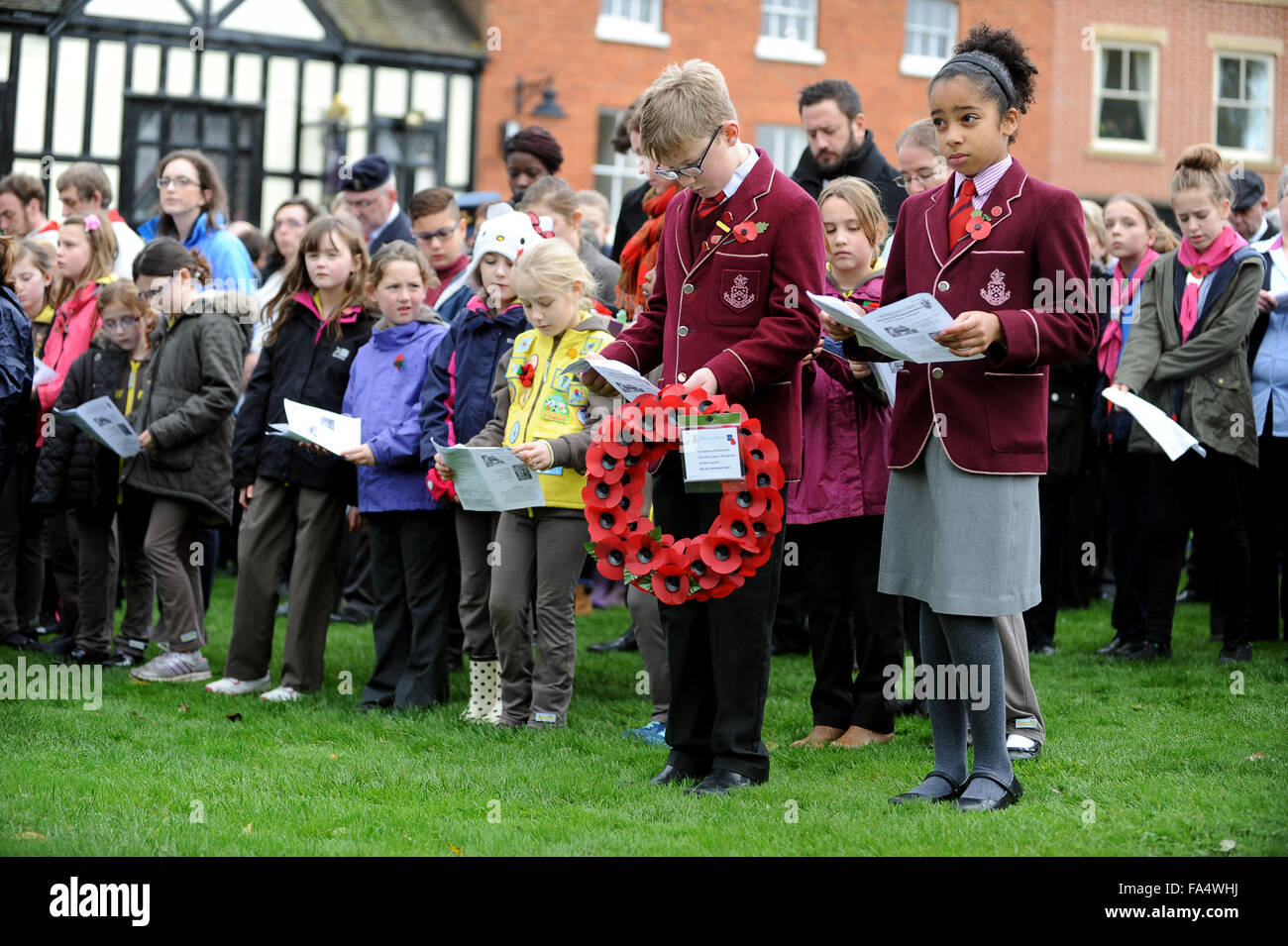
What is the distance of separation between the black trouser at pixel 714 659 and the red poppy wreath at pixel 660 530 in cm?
15

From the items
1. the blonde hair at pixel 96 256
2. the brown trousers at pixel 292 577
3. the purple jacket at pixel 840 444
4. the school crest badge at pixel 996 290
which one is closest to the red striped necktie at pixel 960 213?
the school crest badge at pixel 996 290

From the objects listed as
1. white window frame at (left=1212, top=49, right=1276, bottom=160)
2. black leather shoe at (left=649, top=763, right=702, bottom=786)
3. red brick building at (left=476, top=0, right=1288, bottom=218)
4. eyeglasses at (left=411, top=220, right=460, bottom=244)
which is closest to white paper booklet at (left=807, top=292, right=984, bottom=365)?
black leather shoe at (left=649, top=763, right=702, bottom=786)

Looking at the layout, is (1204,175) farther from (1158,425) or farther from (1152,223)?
(1158,425)

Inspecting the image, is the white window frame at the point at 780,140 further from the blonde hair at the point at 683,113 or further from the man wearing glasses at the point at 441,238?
the blonde hair at the point at 683,113

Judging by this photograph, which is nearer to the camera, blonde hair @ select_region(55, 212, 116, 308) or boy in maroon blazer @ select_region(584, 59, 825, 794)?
boy in maroon blazer @ select_region(584, 59, 825, 794)

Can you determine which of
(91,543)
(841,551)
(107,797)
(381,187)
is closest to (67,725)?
(107,797)

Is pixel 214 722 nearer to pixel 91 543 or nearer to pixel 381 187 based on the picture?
pixel 91 543

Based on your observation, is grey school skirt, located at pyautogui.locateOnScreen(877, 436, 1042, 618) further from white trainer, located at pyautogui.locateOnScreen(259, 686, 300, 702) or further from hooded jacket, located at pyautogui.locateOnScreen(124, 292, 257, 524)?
hooded jacket, located at pyautogui.locateOnScreen(124, 292, 257, 524)

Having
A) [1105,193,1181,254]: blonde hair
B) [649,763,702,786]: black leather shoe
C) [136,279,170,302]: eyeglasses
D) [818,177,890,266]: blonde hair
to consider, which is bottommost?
[649,763,702,786]: black leather shoe

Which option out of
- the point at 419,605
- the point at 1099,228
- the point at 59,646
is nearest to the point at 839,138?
the point at 1099,228

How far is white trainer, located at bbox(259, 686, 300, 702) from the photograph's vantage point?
7.30 meters

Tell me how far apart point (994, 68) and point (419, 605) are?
12.7 feet

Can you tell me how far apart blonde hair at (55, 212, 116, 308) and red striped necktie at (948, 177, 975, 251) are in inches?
246

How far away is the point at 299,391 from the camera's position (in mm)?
7602
